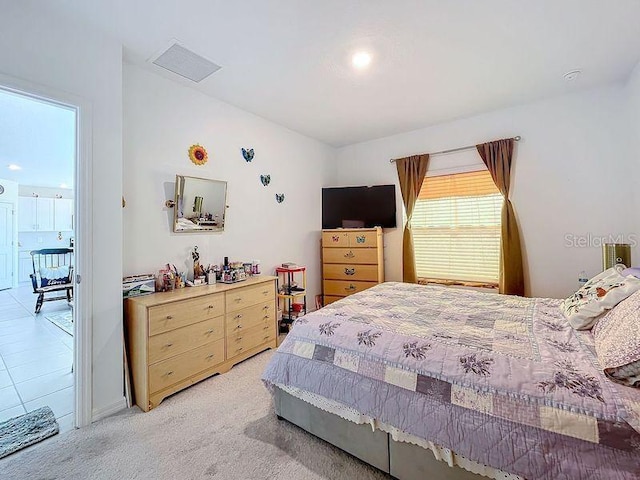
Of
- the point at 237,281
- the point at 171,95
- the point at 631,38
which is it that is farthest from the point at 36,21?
the point at 631,38

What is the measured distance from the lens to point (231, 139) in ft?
10.3

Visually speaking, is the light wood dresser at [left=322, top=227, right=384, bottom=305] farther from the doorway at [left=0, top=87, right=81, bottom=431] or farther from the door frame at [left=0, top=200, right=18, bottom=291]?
the door frame at [left=0, top=200, right=18, bottom=291]

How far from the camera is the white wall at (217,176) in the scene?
2395mm

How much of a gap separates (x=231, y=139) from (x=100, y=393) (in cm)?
256

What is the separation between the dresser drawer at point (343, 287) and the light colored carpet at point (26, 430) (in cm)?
301

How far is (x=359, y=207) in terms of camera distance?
4.19m

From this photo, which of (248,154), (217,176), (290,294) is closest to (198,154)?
(217,176)

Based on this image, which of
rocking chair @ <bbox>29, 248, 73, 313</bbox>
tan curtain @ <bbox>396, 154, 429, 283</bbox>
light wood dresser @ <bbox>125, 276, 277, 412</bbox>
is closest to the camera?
light wood dresser @ <bbox>125, 276, 277, 412</bbox>

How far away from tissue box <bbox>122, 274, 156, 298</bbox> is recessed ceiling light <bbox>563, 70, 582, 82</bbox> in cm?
419

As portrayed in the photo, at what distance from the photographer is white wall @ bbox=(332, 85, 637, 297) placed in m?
2.82

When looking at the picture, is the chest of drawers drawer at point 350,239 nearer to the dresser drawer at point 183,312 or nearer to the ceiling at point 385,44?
the ceiling at point 385,44

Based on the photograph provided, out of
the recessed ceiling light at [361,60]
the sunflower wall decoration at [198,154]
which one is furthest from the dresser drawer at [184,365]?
the recessed ceiling light at [361,60]

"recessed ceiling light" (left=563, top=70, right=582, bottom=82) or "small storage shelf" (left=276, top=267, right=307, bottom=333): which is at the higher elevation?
"recessed ceiling light" (left=563, top=70, right=582, bottom=82)

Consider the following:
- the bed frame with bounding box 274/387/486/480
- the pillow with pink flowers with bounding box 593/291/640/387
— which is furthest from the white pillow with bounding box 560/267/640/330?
the bed frame with bounding box 274/387/486/480
